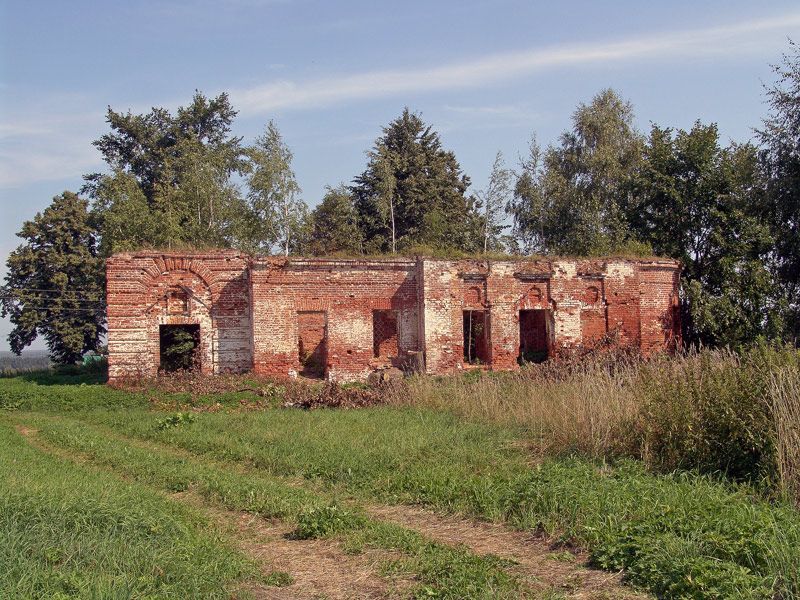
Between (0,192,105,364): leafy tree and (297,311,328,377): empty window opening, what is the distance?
13.7 metres

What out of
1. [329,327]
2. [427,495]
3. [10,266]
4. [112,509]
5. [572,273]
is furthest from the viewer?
[10,266]

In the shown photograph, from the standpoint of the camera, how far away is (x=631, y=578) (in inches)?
212

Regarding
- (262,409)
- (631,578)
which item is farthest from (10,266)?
(631,578)

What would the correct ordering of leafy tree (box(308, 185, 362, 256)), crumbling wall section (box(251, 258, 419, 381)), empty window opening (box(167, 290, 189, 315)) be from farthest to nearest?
leafy tree (box(308, 185, 362, 256))
crumbling wall section (box(251, 258, 419, 381))
empty window opening (box(167, 290, 189, 315))

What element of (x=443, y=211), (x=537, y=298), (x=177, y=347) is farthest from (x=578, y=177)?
(x=177, y=347)

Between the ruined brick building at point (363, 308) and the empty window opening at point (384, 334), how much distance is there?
0.03 metres

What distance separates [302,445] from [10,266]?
26368mm

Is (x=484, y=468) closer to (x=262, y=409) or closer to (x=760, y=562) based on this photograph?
(x=760, y=562)

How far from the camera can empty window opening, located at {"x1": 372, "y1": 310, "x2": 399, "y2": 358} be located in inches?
875

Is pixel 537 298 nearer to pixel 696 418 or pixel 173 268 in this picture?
pixel 173 268

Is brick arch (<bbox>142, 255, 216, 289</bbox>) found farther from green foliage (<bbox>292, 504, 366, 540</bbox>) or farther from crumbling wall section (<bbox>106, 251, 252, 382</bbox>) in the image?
green foliage (<bbox>292, 504, 366, 540</bbox>)

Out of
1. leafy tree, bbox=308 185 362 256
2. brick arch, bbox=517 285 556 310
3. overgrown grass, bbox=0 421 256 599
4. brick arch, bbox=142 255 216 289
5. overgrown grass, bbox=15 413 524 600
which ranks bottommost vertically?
overgrown grass, bbox=15 413 524 600

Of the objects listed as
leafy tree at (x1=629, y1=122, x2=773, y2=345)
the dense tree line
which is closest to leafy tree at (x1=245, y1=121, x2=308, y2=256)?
the dense tree line

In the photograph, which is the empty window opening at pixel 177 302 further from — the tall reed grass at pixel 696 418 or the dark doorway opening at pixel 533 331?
the tall reed grass at pixel 696 418
